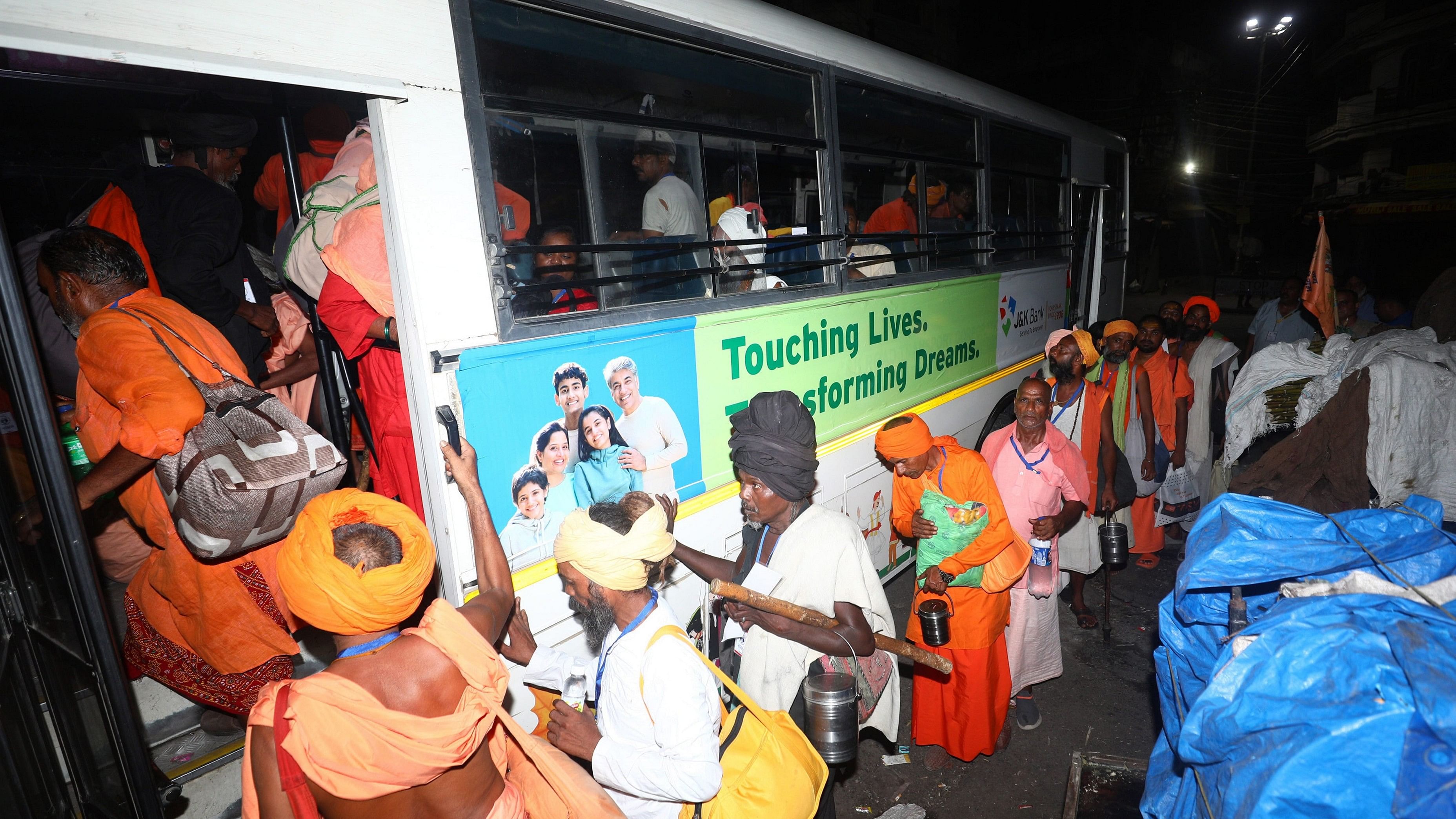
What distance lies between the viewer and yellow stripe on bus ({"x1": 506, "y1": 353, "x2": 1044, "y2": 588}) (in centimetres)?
244

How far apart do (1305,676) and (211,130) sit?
183 inches

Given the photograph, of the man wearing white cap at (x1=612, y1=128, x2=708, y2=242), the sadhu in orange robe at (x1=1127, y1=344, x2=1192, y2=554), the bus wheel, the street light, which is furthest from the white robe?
the street light

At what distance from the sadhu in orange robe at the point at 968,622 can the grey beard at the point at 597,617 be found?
1.61 metres

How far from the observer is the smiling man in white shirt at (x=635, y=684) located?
1798 mm

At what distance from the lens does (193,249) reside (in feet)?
10.2

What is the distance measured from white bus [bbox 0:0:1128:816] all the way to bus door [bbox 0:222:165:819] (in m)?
0.01

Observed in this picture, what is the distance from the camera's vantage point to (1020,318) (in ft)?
19.5

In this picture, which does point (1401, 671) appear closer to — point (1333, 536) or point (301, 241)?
point (1333, 536)

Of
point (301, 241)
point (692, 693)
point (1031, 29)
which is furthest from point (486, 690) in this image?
point (1031, 29)

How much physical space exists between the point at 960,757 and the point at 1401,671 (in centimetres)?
244

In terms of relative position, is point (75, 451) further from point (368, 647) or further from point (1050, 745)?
point (1050, 745)

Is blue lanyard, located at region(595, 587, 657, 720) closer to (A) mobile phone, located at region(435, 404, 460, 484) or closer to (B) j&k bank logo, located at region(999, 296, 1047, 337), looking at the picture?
(A) mobile phone, located at region(435, 404, 460, 484)

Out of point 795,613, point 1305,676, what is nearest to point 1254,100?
point 1305,676

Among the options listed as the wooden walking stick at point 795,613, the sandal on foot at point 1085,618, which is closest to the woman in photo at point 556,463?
the wooden walking stick at point 795,613
